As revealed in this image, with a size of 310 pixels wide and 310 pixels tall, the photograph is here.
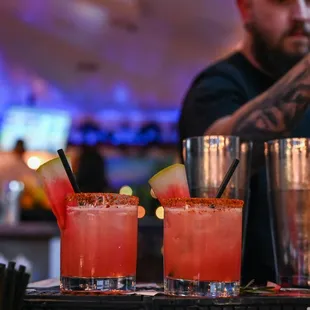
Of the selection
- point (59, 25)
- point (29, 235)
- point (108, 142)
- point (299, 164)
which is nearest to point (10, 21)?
point (59, 25)

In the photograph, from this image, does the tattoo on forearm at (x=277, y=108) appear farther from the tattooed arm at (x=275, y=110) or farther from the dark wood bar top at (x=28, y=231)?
the dark wood bar top at (x=28, y=231)

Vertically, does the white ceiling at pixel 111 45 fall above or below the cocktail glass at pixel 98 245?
above

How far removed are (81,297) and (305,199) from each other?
61 cm

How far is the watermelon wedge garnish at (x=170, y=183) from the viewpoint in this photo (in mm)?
1137

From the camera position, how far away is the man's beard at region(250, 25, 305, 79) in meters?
2.01

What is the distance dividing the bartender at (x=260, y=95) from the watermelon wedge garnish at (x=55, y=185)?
0.69 meters

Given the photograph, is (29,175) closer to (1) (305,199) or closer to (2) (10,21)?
(2) (10,21)

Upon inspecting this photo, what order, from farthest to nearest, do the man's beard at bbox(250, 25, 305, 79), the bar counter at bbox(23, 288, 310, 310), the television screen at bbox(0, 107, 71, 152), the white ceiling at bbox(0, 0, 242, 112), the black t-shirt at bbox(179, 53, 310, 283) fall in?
the television screen at bbox(0, 107, 71, 152) → the white ceiling at bbox(0, 0, 242, 112) → the man's beard at bbox(250, 25, 305, 79) → the black t-shirt at bbox(179, 53, 310, 283) → the bar counter at bbox(23, 288, 310, 310)

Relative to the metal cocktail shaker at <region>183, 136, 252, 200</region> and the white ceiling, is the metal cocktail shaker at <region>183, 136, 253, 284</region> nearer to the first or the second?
the metal cocktail shaker at <region>183, 136, 252, 200</region>

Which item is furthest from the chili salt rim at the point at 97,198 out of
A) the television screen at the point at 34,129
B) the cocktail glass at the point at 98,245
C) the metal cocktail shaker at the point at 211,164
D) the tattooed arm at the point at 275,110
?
the television screen at the point at 34,129

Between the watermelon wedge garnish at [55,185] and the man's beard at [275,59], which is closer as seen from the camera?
the watermelon wedge garnish at [55,185]

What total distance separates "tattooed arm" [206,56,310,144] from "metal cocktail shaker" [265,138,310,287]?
0.95 ft

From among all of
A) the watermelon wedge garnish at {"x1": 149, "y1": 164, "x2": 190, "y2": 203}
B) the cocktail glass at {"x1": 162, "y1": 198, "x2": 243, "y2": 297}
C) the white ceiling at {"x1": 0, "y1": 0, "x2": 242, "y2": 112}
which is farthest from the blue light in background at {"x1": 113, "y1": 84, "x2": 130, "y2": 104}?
the cocktail glass at {"x1": 162, "y1": 198, "x2": 243, "y2": 297}

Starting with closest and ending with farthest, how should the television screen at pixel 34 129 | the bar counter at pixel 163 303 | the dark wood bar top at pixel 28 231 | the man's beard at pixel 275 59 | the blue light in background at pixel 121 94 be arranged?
1. the bar counter at pixel 163 303
2. the man's beard at pixel 275 59
3. the dark wood bar top at pixel 28 231
4. the blue light in background at pixel 121 94
5. the television screen at pixel 34 129
